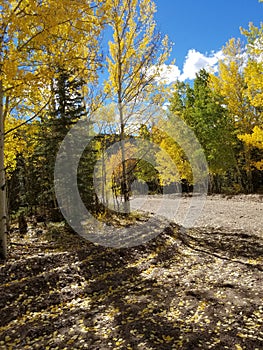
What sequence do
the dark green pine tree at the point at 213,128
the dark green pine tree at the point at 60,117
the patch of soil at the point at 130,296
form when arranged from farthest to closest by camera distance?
the dark green pine tree at the point at 213,128 → the dark green pine tree at the point at 60,117 → the patch of soil at the point at 130,296

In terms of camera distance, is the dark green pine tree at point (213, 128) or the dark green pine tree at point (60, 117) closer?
the dark green pine tree at point (60, 117)

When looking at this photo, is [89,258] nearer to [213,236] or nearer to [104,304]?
[104,304]

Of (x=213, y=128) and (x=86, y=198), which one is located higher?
(x=213, y=128)

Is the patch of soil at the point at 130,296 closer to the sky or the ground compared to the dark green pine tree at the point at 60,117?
closer to the ground

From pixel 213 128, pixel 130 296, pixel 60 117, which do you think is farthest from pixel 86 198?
pixel 213 128

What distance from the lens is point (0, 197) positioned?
5578 mm

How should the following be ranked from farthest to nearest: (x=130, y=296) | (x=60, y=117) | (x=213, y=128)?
(x=213, y=128)
(x=60, y=117)
(x=130, y=296)

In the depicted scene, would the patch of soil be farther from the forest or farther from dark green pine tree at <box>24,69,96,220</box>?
dark green pine tree at <box>24,69,96,220</box>

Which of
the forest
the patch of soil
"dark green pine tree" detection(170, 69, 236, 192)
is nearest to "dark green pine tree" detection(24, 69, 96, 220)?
the forest

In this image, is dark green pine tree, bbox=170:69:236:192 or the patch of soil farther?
dark green pine tree, bbox=170:69:236:192

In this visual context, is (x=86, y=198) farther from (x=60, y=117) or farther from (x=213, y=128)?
(x=213, y=128)

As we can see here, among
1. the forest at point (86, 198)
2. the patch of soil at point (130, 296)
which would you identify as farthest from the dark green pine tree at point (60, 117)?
the patch of soil at point (130, 296)

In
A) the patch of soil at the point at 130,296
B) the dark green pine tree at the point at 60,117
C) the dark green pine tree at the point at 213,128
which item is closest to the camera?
the patch of soil at the point at 130,296

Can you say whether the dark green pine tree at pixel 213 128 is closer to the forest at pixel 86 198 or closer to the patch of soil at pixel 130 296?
the forest at pixel 86 198
